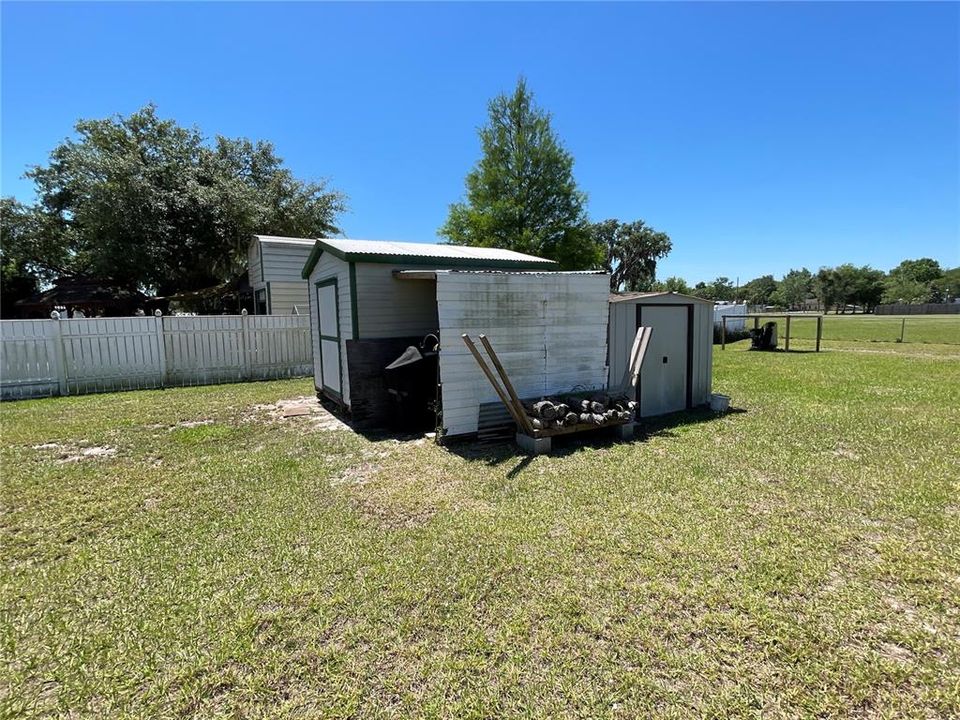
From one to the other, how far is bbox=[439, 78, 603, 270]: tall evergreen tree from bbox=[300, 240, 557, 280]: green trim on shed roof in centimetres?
1122

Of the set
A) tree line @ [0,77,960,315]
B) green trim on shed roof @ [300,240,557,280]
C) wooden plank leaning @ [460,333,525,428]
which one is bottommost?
wooden plank leaning @ [460,333,525,428]

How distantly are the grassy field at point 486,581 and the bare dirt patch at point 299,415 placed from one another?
1.37 m

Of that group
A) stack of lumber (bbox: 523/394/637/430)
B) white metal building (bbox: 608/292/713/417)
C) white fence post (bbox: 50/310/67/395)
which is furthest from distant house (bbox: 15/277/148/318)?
white metal building (bbox: 608/292/713/417)

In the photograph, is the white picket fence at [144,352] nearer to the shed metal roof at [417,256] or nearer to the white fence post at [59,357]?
the white fence post at [59,357]

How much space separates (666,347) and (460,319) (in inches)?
146

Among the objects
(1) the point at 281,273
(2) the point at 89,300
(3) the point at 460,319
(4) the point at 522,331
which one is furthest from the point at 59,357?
(2) the point at 89,300

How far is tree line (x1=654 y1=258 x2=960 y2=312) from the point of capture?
6581cm

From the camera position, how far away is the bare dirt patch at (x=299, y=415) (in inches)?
266

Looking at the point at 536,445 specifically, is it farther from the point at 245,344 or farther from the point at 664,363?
the point at 245,344

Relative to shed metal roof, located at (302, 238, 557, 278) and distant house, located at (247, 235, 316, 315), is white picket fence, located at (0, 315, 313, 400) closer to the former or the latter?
distant house, located at (247, 235, 316, 315)

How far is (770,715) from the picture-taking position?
181cm

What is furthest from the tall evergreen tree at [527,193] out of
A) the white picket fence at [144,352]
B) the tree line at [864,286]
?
the tree line at [864,286]

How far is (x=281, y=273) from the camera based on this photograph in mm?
13320

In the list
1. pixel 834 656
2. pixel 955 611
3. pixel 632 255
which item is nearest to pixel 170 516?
pixel 834 656
